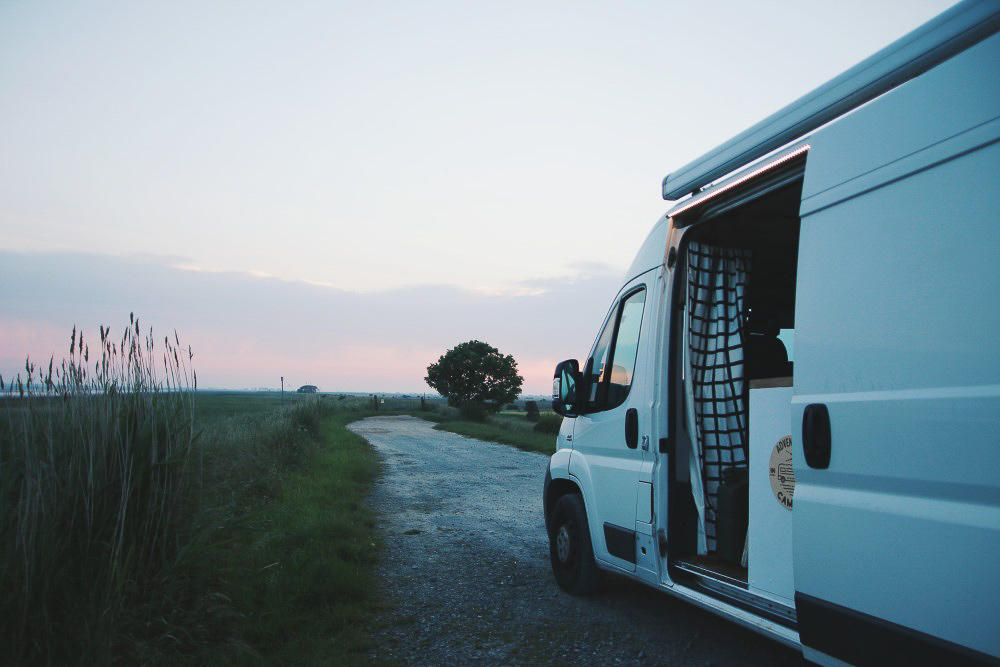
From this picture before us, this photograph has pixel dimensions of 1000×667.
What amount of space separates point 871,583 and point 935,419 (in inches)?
27.0

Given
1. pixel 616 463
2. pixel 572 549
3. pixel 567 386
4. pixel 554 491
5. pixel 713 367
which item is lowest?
pixel 572 549

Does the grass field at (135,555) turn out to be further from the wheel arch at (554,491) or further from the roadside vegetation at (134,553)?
the wheel arch at (554,491)

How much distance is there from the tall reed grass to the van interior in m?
3.14

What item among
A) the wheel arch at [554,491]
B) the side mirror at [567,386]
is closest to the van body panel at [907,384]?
the side mirror at [567,386]

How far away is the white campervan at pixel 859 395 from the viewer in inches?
88.0

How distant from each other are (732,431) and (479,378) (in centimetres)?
4280

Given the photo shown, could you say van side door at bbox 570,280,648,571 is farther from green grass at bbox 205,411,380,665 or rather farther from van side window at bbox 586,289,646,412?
green grass at bbox 205,411,380,665

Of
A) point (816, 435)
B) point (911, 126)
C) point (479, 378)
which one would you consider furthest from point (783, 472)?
point (479, 378)

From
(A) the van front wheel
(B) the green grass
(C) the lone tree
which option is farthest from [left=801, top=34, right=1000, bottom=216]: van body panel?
(C) the lone tree

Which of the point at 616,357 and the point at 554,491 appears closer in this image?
the point at 616,357

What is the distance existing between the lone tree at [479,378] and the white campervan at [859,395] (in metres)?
41.2

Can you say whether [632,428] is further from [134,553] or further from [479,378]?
[479,378]

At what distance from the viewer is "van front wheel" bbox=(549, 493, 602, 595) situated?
5.30 meters

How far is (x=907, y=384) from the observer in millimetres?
2439
